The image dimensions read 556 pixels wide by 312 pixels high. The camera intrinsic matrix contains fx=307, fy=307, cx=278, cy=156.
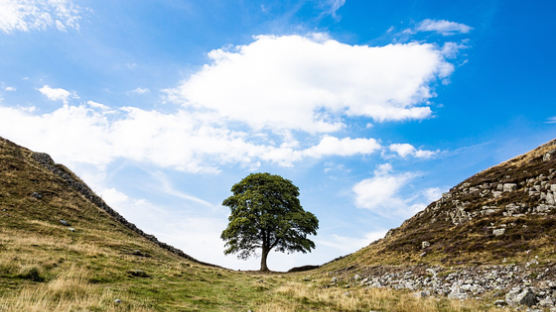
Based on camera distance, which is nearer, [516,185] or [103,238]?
[103,238]

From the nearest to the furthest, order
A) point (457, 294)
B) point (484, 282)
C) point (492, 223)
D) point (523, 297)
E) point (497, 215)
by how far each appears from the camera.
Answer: point (523, 297) < point (457, 294) < point (484, 282) < point (492, 223) < point (497, 215)

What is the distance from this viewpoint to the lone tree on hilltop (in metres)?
48.3

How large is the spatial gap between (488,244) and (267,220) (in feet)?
98.9

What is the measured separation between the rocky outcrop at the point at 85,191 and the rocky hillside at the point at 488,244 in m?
27.5

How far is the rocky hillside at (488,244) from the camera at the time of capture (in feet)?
56.1

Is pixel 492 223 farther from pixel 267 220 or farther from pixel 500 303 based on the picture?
pixel 267 220

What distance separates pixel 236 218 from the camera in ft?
156

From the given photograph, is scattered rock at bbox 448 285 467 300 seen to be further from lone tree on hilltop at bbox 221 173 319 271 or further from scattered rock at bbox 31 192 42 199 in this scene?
scattered rock at bbox 31 192 42 199

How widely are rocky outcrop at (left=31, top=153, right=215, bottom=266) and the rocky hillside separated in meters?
27.5

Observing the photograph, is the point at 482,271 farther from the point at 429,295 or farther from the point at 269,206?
the point at 269,206

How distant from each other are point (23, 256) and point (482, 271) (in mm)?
26883

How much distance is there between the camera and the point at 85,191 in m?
49.8

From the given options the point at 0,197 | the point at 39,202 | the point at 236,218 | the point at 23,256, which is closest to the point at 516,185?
the point at 236,218

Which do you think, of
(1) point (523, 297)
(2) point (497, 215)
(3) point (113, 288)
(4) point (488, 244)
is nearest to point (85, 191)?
(3) point (113, 288)
